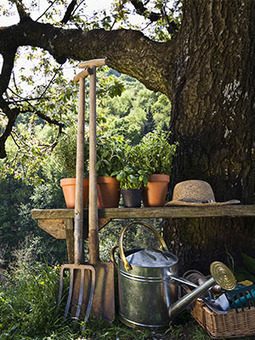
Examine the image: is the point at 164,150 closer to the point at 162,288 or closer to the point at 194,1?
the point at 162,288

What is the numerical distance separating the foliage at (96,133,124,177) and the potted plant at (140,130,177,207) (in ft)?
0.59

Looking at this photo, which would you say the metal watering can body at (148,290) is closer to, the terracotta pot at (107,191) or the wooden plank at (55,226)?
the terracotta pot at (107,191)

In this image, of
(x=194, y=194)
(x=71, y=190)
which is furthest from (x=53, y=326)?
(x=194, y=194)

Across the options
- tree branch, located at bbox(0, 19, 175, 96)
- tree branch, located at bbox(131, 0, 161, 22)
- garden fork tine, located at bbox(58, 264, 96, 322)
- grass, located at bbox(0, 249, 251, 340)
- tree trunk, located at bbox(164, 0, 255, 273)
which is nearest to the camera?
grass, located at bbox(0, 249, 251, 340)

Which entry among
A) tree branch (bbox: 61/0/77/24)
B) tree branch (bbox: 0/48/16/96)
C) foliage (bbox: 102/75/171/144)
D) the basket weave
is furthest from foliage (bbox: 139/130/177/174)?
foliage (bbox: 102/75/171/144)

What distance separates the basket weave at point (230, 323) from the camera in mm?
1664

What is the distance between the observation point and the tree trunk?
2.49 meters

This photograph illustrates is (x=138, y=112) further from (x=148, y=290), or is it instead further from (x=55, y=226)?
(x=148, y=290)

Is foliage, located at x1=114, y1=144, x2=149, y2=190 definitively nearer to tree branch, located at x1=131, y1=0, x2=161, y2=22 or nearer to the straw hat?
the straw hat

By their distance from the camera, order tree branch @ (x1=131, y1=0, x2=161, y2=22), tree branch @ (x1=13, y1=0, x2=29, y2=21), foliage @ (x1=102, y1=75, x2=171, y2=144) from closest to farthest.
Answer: tree branch @ (x1=13, y1=0, x2=29, y2=21)
tree branch @ (x1=131, y1=0, x2=161, y2=22)
foliage @ (x1=102, y1=75, x2=171, y2=144)

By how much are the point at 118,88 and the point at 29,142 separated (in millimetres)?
3279

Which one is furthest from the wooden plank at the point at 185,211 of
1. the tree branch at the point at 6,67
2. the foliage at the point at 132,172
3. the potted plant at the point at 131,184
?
the tree branch at the point at 6,67

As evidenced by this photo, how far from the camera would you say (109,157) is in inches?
92.6

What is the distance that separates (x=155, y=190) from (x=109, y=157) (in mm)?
444
